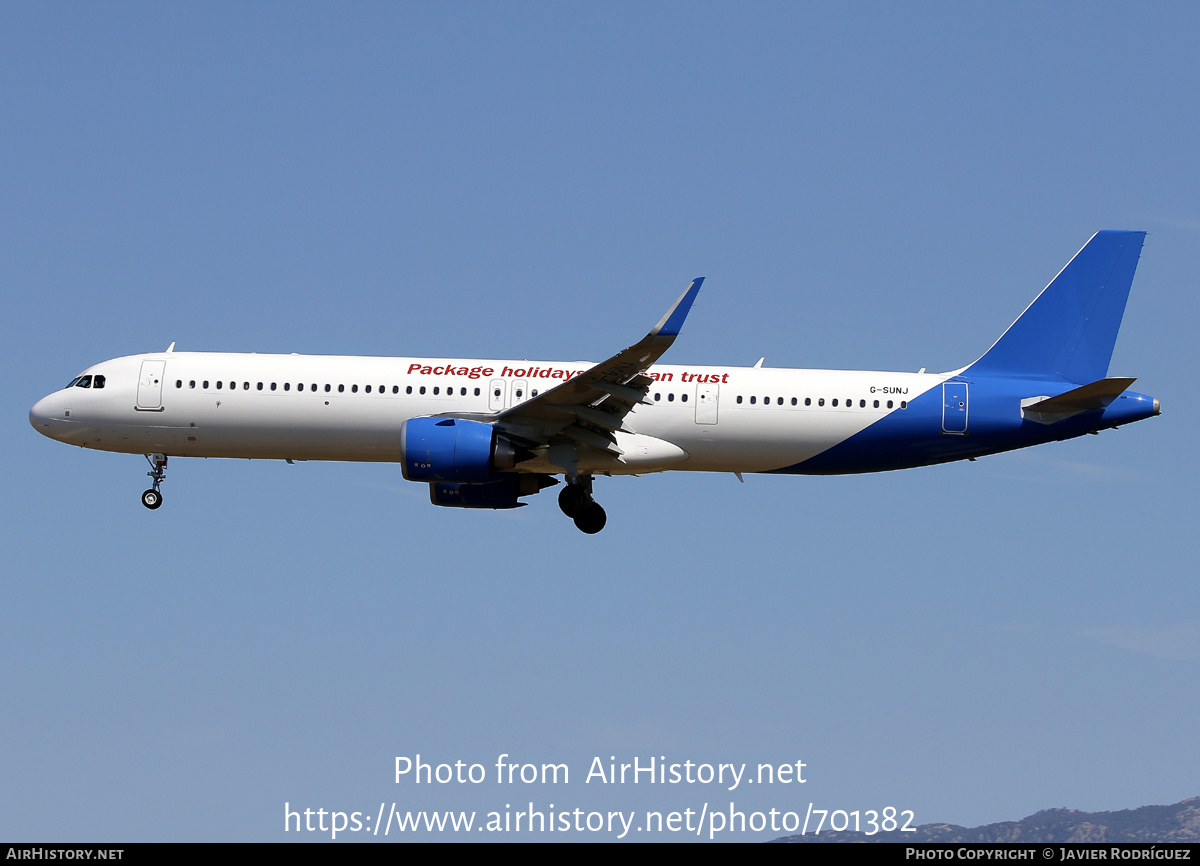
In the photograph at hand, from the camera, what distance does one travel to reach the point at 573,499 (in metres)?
35.2

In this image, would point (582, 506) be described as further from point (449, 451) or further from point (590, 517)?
point (449, 451)

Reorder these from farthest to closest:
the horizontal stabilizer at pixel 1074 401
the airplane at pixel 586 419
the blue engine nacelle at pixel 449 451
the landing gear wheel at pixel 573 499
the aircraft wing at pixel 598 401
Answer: the landing gear wheel at pixel 573 499 → the airplane at pixel 586 419 → the horizontal stabilizer at pixel 1074 401 → the blue engine nacelle at pixel 449 451 → the aircraft wing at pixel 598 401

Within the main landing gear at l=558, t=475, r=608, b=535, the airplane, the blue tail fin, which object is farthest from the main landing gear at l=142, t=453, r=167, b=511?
the blue tail fin

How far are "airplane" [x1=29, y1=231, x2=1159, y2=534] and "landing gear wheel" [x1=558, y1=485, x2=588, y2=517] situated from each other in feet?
0.12

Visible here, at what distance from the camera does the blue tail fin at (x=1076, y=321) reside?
3559 cm

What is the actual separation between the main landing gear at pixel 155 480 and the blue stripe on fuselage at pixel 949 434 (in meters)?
16.3

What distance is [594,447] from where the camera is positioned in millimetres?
33438

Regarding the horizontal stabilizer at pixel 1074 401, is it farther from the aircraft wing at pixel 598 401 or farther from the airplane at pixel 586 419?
the aircraft wing at pixel 598 401

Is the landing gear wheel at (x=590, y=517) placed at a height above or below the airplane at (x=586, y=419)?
below

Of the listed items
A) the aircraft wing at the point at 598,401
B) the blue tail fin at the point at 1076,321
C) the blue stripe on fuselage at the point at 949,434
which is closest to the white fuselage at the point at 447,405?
the blue stripe on fuselage at the point at 949,434

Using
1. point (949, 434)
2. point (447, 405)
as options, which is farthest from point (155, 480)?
point (949, 434)

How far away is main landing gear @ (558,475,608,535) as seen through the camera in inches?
1387

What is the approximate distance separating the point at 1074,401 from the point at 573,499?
42.7 ft
